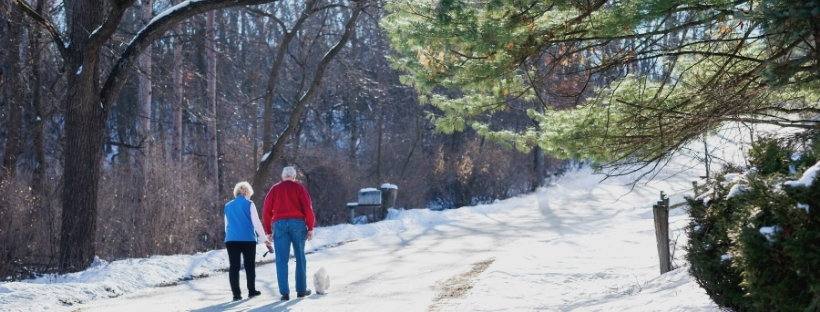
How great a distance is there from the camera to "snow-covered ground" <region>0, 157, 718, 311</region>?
1042 centimetres

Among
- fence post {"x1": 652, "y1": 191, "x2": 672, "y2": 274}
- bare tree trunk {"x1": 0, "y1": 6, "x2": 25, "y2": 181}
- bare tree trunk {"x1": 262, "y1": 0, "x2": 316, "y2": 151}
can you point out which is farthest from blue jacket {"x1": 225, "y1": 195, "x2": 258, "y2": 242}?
bare tree trunk {"x1": 262, "y1": 0, "x2": 316, "y2": 151}

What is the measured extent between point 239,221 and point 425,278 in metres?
3.53

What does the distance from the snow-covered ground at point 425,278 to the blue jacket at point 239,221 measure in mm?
834

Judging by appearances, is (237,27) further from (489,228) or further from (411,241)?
(411,241)

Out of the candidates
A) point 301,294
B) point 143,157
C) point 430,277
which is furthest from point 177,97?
point 301,294

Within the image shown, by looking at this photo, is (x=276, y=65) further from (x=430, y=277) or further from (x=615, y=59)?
(x=615, y=59)

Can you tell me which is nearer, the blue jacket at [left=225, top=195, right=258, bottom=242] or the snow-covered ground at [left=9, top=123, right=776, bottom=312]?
the snow-covered ground at [left=9, top=123, right=776, bottom=312]

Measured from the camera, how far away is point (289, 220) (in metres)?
11.3

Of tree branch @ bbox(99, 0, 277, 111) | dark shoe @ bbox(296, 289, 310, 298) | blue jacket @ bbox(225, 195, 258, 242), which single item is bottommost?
dark shoe @ bbox(296, 289, 310, 298)

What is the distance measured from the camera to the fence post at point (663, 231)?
11.8 meters

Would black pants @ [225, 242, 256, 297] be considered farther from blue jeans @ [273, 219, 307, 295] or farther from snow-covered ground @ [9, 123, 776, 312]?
blue jeans @ [273, 219, 307, 295]

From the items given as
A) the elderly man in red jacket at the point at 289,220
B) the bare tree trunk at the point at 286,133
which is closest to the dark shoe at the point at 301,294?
the elderly man in red jacket at the point at 289,220

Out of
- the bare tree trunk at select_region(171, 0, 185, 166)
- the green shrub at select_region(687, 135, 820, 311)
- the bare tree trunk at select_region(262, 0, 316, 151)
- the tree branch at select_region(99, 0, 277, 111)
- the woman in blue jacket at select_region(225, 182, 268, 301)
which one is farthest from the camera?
the bare tree trunk at select_region(171, 0, 185, 166)

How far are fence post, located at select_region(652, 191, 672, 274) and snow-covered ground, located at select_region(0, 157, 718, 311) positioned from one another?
13.4 inches
